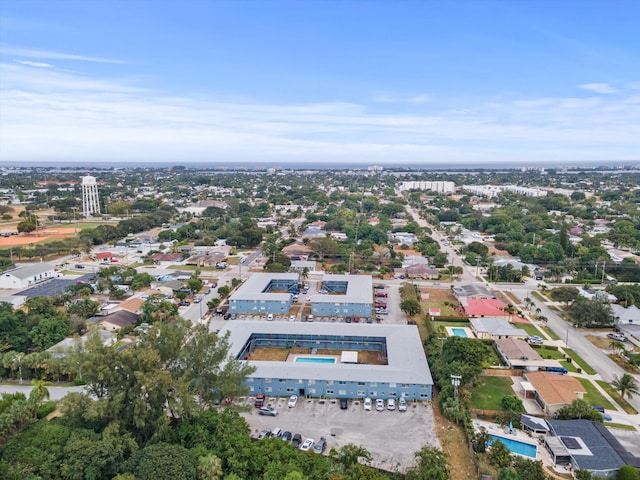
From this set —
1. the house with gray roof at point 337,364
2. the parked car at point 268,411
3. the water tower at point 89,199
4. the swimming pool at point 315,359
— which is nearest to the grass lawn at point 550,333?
the house with gray roof at point 337,364

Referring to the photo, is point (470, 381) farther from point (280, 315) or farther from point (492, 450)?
point (280, 315)

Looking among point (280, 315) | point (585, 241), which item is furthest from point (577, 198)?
point (280, 315)

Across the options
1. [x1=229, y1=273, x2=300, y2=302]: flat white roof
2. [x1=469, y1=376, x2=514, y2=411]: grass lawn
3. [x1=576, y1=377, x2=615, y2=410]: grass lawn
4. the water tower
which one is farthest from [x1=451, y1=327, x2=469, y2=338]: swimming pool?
the water tower

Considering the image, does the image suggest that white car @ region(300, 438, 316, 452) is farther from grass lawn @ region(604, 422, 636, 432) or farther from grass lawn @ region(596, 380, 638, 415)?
grass lawn @ region(596, 380, 638, 415)

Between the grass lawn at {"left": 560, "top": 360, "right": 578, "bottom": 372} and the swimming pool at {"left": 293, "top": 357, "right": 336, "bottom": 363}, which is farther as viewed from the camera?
the swimming pool at {"left": 293, "top": 357, "right": 336, "bottom": 363}

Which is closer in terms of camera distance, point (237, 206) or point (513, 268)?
point (513, 268)

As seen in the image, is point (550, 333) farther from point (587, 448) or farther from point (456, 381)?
point (587, 448)
